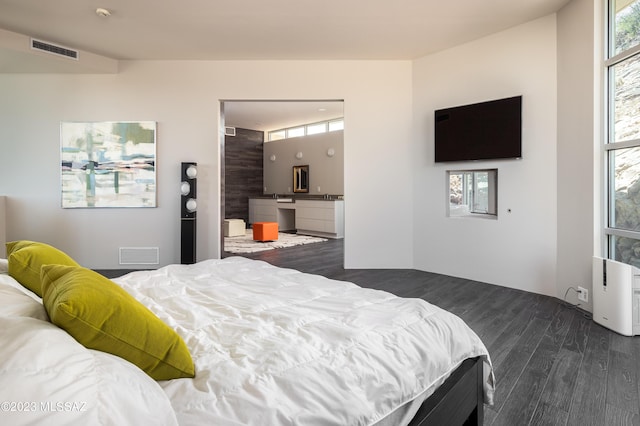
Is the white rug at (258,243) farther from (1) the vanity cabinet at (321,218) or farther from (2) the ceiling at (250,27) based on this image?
(2) the ceiling at (250,27)

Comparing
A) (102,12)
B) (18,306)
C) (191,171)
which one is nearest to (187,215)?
(191,171)

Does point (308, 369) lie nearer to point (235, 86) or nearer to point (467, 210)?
point (467, 210)

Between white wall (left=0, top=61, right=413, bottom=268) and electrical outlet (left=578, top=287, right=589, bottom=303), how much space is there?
209 cm

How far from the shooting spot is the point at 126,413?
67cm

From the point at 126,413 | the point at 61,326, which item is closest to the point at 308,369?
the point at 126,413

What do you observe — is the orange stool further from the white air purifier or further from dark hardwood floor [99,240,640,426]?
the white air purifier

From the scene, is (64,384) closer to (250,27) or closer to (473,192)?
(250,27)

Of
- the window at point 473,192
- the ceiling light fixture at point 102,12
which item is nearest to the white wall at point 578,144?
the window at point 473,192

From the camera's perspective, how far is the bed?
65 cm

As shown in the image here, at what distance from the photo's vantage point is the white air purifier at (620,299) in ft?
8.91

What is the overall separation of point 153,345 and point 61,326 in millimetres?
215

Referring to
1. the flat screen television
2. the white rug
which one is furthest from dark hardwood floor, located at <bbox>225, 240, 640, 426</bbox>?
the white rug

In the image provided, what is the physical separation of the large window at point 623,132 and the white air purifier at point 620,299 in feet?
0.90

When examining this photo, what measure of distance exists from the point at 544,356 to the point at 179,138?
477 cm
